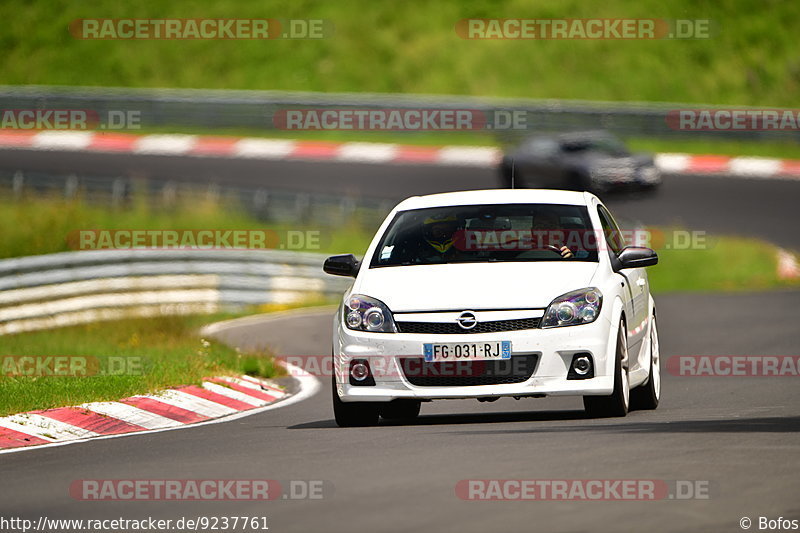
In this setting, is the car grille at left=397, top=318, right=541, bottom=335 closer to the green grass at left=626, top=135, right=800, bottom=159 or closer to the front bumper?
the front bumper

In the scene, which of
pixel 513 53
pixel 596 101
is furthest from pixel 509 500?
pixel 513 53

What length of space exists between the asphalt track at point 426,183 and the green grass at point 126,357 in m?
10.9

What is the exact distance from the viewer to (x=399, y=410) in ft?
37.4

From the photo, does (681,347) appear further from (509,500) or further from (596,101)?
(596,101)

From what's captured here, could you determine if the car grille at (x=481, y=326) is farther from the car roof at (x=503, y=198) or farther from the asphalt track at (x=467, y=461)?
the car roof at (x=503, y=198)

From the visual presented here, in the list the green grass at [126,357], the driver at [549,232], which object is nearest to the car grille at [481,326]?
the driver at [549,232]

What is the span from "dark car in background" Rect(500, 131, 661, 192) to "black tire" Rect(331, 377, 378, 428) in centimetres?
2187

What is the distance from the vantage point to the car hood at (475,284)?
400 inches

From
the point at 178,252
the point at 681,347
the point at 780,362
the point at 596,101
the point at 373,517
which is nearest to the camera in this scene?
the point at 373,517

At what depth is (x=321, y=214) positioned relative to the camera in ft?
100.0

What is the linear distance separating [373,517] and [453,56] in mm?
39078

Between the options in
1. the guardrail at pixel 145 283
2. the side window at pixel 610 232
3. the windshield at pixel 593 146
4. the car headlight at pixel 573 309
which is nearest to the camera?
the car headlight at pixel 573 309

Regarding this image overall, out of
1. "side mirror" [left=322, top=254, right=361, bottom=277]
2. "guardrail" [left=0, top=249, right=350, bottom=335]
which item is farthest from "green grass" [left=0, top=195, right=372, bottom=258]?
"side mirror" [left=322, top=254, right=361, bottom=277]

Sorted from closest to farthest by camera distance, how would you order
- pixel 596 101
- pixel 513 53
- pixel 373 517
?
pixel 373 517 < pixel 596 101 < pixel 513 53
